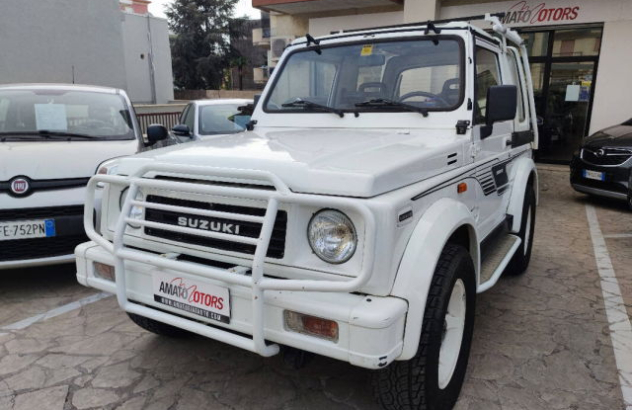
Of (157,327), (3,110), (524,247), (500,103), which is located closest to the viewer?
(500,103)

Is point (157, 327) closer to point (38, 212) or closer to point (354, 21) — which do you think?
point (38, 212)

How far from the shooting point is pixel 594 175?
288 inches

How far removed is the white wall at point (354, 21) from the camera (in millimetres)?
11180

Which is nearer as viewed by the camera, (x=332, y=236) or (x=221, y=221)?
(x=332, y=236)

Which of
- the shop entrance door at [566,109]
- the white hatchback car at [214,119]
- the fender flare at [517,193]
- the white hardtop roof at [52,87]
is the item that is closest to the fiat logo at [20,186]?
the white hardtop roof at [52,87]

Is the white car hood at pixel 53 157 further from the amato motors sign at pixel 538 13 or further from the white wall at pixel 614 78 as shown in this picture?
the white wall at pixel 614 78

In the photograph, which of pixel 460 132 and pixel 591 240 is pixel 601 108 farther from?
pixel 460 132

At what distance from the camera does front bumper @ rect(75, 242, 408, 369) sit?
1.73 meters

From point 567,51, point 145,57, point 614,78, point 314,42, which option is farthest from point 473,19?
point 145,57

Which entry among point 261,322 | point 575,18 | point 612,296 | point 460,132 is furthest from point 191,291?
point 575,18

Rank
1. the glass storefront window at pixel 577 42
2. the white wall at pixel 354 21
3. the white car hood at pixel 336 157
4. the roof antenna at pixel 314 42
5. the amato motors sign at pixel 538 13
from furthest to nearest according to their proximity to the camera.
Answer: the white wall at pixel 354 21
the glass storefront window at pixel 577 42
the amato motors sign at pixel 538 13
the roof antenna at pixel 314 42
the white car hood at pixel 336 157

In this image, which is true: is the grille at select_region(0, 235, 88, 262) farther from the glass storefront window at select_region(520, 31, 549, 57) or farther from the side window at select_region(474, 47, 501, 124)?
the glass storefront window at select_region(520, 31, 549, 57)

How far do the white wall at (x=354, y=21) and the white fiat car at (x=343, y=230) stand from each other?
856cm

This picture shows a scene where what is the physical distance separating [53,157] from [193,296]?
2.67m
